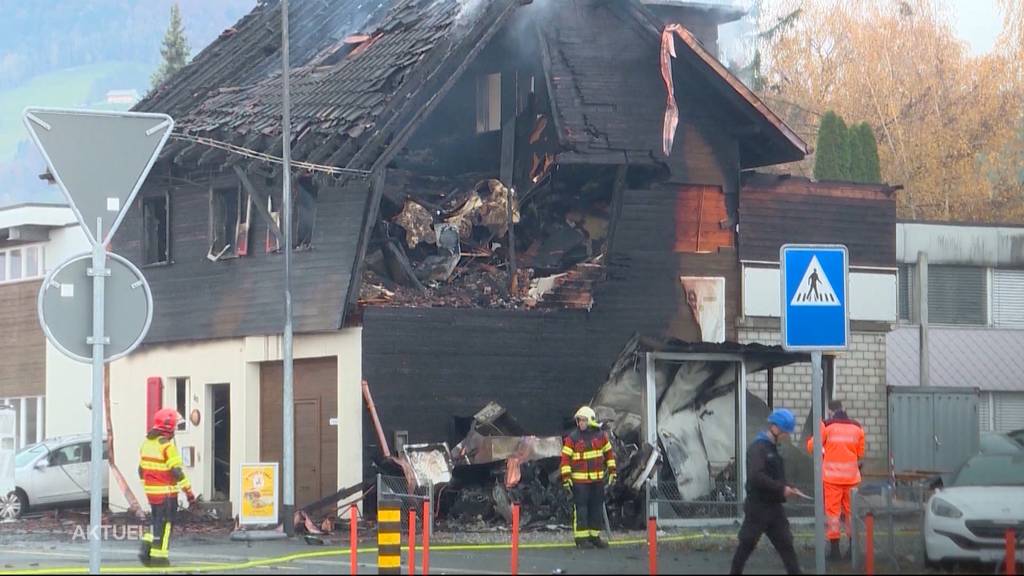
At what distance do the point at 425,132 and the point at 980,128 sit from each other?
2590 cm

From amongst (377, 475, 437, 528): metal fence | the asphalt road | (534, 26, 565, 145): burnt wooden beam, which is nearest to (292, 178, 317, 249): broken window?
(534, 26, 565, 145): burnt wooden beam

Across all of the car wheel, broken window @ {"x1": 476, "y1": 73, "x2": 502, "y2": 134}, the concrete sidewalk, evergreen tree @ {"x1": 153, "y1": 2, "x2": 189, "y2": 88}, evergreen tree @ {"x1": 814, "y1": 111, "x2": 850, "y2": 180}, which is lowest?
the car wheel

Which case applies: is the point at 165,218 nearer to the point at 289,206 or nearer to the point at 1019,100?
the point at 289,206

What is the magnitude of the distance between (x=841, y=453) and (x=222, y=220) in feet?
49.0

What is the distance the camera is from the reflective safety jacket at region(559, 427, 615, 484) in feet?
68.4

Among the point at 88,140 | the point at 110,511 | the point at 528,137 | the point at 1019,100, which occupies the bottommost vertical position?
the point at 110,511

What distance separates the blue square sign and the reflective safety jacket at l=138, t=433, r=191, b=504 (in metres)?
7.79

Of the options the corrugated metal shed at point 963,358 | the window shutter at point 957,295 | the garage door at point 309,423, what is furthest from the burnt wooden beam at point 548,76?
the window shutter at point 957,295

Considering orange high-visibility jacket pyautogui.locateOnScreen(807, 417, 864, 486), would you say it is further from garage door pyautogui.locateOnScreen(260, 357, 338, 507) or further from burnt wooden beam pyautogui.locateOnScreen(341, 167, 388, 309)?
garage door pyautogui.locateOnScreen(260, 357, 338, 507)

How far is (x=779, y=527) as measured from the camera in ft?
48.6

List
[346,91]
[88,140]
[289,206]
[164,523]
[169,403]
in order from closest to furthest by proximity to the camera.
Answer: [88,140]
[164,523]
[289,206]
[346,91]
[169,403]

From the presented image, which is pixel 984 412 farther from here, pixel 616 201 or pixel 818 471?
pixel 818 471

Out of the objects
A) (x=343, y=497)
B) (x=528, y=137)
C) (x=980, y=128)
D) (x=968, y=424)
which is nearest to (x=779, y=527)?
(x=343, y=497)

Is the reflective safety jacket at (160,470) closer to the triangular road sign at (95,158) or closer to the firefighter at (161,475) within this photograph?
the firefighter at (161,475)
